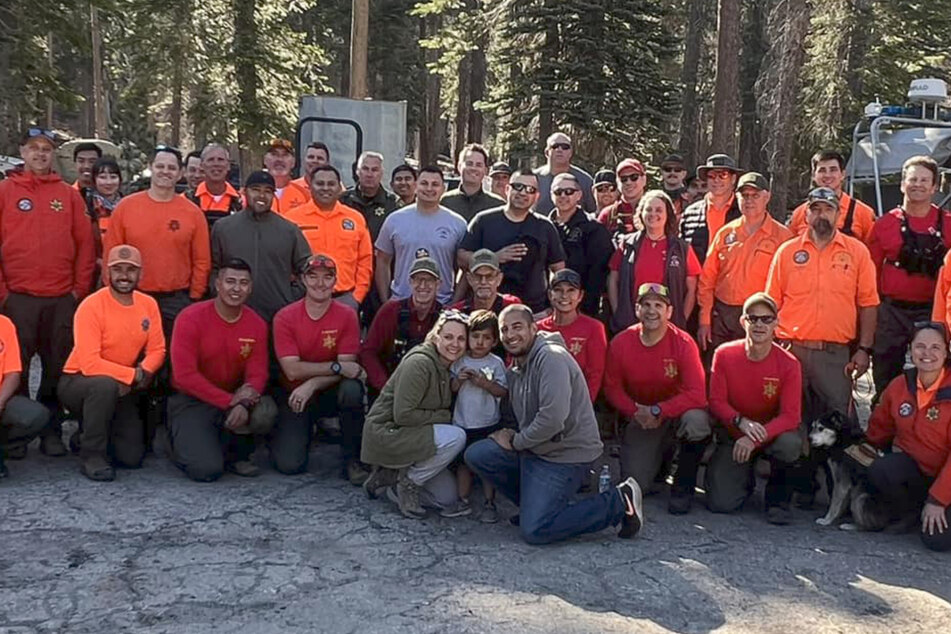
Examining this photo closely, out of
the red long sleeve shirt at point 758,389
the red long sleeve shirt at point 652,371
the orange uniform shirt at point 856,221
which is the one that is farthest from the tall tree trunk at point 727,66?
the red long sleeve shirt at point 758,389

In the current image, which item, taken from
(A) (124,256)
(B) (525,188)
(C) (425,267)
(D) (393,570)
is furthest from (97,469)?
(B) (525,188)

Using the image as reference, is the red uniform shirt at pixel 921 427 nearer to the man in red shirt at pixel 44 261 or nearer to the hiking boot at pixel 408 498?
the hiking boot at pixel 408 498

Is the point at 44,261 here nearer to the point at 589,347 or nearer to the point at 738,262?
the point at 589,347

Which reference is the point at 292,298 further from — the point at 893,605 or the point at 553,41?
the point at 553,41

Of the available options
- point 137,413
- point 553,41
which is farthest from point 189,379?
point 553,41

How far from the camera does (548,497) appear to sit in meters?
5.19

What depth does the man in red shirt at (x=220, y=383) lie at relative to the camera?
20.0 ft

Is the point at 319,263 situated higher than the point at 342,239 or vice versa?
the point at 342,239

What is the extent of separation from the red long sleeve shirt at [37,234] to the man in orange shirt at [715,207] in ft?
15.5

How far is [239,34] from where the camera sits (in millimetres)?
20438

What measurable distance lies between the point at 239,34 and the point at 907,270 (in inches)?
680

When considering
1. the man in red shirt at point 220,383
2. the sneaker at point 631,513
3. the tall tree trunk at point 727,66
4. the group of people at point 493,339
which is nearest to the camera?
the sneaker at point 631,513

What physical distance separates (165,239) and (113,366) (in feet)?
3.39

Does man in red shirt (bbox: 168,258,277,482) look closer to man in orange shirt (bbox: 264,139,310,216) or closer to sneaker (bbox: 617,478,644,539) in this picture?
man in orange shirt (bbox: 264,139,310,216)
